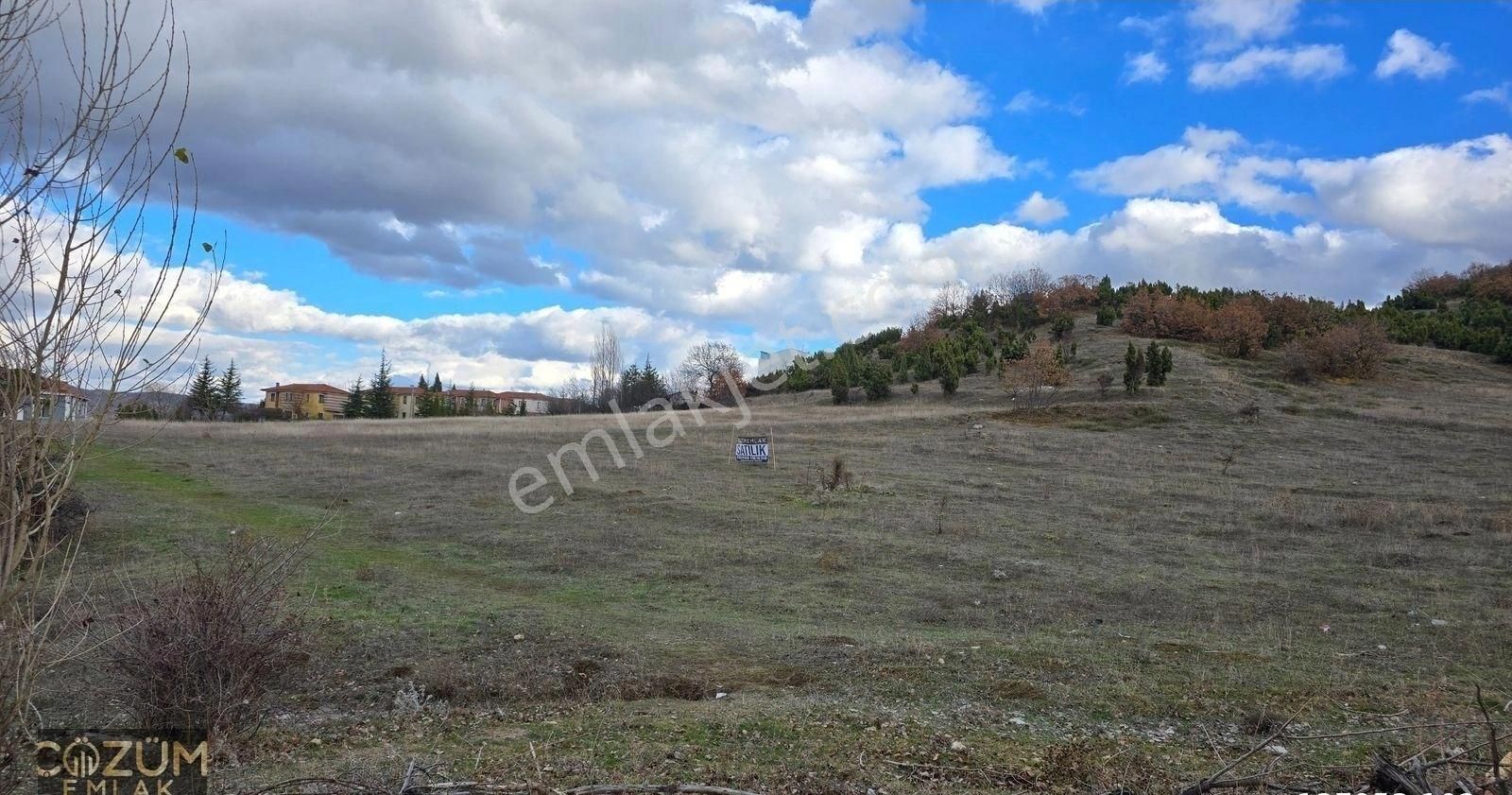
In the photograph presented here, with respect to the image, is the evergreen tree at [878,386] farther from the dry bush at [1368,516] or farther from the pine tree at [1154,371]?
the dry bush at [1368,516]

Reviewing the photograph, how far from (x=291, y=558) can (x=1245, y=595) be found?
35.5ft

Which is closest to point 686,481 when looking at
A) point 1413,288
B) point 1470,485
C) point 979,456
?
point 979,456

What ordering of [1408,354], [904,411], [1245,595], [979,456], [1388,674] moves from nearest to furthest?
[1388,674]
[1245,595]
[979,456]
[904,411]
[1408,354]

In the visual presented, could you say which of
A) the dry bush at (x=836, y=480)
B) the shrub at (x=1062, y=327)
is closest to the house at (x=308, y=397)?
the shrub at (x=1062, y=327)

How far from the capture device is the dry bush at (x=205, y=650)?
4.58 meters

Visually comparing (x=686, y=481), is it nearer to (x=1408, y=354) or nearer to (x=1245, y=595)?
(x=1245, y=595)

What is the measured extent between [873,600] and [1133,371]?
25425 millimetres

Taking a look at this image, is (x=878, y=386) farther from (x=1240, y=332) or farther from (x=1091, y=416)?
(x=1240, y=332)

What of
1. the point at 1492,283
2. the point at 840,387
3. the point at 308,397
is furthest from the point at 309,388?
the point at 1492,283

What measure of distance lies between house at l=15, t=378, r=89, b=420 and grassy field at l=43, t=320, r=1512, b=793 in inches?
91.8

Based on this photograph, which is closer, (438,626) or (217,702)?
(217,702)

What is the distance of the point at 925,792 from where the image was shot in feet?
15.0

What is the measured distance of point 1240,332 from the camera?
125 ft

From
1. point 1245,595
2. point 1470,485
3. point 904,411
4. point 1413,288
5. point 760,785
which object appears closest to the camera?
point 760,785
